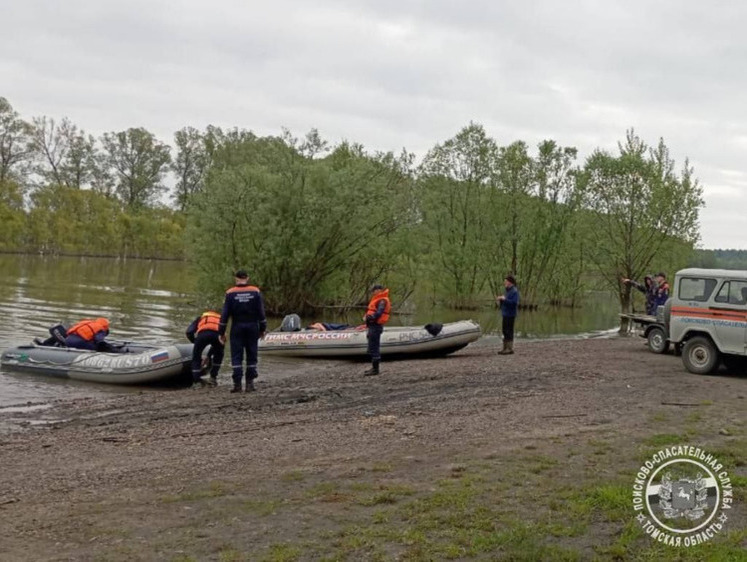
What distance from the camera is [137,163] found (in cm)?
7462

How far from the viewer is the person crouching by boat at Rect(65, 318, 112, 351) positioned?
1413 centimetres

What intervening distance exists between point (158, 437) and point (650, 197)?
30820 mm

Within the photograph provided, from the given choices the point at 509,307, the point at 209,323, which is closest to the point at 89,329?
the point at 209,323

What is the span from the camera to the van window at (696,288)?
42.2 ft

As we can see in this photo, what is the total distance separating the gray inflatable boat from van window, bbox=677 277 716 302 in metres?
8.86

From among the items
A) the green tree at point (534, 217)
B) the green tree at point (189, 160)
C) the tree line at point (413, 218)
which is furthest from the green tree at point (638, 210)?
the green tree at point (189, 160)

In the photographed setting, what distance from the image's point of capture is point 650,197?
3428 cm

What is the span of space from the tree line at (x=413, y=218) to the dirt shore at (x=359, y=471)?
1720 cm

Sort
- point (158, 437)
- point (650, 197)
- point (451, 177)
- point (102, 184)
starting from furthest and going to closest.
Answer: point (102, 184) → point (451, 177) → point (650, 197) → point (158, 437)

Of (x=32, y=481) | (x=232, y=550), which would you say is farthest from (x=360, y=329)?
(x=232, y=550)

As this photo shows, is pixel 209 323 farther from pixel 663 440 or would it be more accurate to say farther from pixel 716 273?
pixel 716 273

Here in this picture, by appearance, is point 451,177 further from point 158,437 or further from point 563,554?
point 563,554

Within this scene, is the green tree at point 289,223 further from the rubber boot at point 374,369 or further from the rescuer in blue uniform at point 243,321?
the rescuer in blue uniform at point 243,321

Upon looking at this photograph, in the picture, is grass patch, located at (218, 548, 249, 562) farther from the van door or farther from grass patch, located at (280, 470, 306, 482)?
the van door
